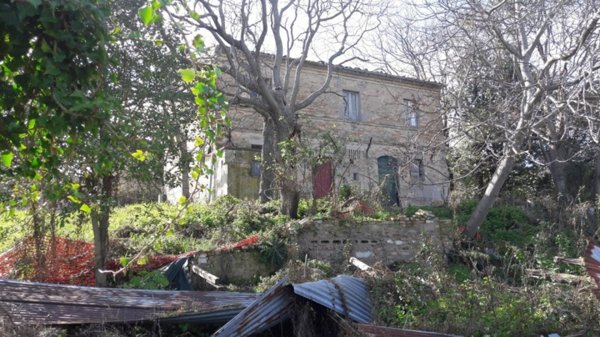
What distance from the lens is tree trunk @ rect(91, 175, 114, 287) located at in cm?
966

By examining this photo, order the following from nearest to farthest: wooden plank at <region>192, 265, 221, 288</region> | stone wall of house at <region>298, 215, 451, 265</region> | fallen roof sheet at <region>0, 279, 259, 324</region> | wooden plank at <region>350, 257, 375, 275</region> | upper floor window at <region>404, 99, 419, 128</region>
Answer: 1. fallen roof sheet at <region>0, 279, 259, 324</region>
2. wooden plank at <region>350, 257, 375, 275</region>
3. wooden plank at <region>192, 265, 221, 288</region>
4. stone wall of house at <region>298, 215, 451, 265</region>
5. upper floor window at <region>404, 99, 419, 128</region>

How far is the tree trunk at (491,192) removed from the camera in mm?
13977

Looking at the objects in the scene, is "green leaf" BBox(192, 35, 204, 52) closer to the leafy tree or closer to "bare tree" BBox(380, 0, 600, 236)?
the leafy tree

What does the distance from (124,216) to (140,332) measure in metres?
9.17

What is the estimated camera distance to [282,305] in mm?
6535

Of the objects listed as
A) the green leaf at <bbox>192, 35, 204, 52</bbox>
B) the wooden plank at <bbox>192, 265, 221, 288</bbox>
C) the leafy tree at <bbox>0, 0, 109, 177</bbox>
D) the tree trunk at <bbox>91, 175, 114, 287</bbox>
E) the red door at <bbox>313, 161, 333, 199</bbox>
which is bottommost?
the wooden plank at <bbox>192, 265, 221, 288</bbox>

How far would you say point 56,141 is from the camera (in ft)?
16.4

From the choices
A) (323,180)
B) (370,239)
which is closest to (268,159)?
(323,180)

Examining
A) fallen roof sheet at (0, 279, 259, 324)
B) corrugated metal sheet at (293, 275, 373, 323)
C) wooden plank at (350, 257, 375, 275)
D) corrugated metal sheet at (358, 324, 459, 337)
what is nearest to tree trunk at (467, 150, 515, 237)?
wooden plank at (350, 257, 375, 275)

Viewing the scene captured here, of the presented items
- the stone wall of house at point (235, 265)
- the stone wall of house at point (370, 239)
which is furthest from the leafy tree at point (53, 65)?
the stone wall of house at point (370, 239)

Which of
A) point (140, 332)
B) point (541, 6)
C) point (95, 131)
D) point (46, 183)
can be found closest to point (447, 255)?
point (541, 6)

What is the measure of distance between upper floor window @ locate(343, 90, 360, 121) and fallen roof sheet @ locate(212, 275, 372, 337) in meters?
16.9

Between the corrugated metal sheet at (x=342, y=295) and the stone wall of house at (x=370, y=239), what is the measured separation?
4.50 m

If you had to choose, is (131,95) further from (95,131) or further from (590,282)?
(590,282)
